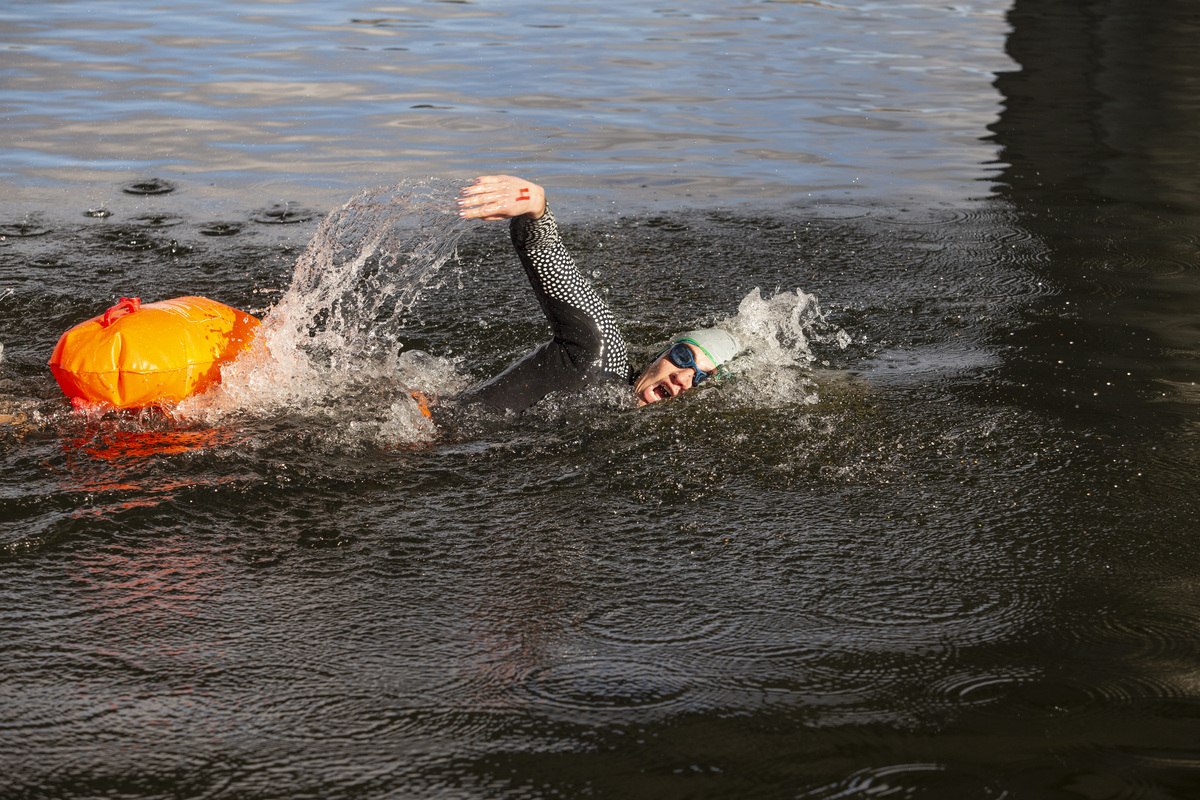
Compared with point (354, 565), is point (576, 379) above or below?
above

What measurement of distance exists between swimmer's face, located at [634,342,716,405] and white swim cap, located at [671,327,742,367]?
0.04 meters

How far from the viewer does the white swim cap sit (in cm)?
571

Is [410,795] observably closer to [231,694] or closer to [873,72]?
[231,694]

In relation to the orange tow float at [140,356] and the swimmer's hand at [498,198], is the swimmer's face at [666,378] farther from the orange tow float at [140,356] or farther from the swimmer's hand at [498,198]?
the orange tow float at [140,356]

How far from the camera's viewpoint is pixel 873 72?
16.6 metres

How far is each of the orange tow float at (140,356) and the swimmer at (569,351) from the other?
49.6 inches

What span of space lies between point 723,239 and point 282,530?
212 inches

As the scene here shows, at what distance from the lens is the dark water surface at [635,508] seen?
317cm

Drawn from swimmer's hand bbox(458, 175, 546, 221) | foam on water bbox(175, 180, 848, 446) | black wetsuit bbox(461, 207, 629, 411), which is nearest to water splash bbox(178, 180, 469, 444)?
foam on water bbox(175, 180, 848, 446)

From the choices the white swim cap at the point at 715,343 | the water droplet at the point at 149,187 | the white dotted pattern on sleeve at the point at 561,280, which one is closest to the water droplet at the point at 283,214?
the water droplet at the point at 149,187

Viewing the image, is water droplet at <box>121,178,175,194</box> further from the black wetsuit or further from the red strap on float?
the black wetsuit

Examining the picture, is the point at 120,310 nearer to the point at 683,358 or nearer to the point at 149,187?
the point at 683,358

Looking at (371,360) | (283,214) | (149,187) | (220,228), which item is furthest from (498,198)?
(149,187)

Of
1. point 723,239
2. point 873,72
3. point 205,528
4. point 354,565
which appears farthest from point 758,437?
point 873,72
